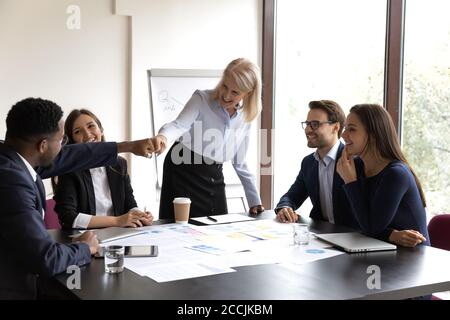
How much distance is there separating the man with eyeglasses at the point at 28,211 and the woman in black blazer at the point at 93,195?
0.51 metres

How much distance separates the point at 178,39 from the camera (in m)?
4.84

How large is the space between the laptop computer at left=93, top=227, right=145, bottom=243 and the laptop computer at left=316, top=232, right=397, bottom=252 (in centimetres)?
80

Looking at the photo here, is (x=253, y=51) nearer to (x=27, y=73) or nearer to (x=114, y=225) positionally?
(x=27, y=73)

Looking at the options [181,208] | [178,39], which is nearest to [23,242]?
[181,208]

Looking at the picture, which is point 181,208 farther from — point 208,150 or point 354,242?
point 354,242

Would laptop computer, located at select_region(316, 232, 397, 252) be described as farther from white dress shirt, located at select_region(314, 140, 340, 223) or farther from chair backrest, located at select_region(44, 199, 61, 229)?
chair backrest, located at select_region(44, 199, 61, 229)

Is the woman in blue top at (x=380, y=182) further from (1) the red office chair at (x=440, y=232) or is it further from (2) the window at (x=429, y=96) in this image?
(2) the window at (x=429, y=96)

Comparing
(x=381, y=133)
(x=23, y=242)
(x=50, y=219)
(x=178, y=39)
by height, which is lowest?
(x=50, y=219)

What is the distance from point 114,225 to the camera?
8.36 feet

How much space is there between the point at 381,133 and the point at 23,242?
165cm

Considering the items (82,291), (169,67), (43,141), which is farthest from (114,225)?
(169,67)

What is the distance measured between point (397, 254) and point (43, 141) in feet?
4.43

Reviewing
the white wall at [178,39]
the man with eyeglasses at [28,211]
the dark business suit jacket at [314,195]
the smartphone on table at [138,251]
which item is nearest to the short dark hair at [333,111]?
the dark business suit jacket at [314,195]

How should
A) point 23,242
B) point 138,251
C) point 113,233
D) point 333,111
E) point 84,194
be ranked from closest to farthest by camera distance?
point 23,242, point 138,251, point 113,233, point 84,194, point 333,111
